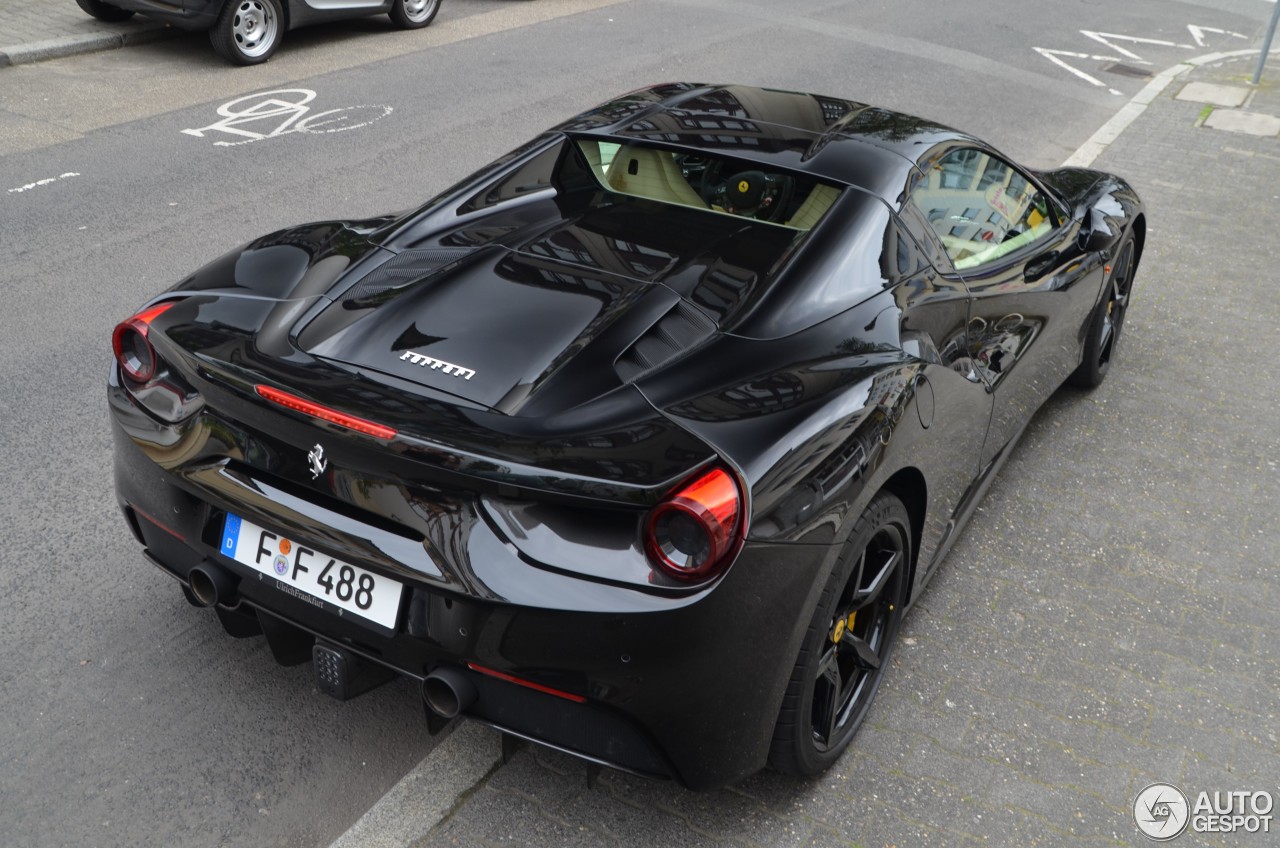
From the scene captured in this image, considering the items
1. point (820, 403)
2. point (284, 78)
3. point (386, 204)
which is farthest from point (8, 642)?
point (284, 78)

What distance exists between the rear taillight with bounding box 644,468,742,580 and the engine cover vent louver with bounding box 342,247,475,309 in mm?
1024

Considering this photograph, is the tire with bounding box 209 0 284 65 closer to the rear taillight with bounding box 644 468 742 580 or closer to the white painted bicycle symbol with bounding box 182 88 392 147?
the white painted bicycle symbol with bounding box 182 88 392 147

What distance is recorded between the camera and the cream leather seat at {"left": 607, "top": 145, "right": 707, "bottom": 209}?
3.64 meters

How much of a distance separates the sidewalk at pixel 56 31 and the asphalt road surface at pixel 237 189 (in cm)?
18

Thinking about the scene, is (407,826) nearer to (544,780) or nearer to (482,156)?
(544,780)

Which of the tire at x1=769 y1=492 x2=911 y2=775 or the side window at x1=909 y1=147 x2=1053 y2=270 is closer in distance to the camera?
the tire at x1=769 y1=492 x2=911 y2=775

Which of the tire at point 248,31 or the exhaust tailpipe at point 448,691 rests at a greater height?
the exhaust tailpipe at point 448,691

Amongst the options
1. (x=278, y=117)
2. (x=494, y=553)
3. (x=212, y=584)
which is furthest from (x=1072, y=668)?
(x=278, y=117)

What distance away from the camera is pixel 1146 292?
6949 millimetres

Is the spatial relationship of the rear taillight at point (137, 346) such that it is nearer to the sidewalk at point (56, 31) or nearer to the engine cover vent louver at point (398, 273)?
the engine cover vent louver at point (398, 273)

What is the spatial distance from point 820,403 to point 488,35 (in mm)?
10247

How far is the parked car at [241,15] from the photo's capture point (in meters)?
9.79

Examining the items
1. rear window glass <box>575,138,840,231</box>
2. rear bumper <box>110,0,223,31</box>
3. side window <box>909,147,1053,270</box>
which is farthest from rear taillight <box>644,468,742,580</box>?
rear bumper <box>110,0,223,31</box>

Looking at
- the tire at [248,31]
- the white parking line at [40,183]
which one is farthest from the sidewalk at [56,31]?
the white parking line at [40,183]
